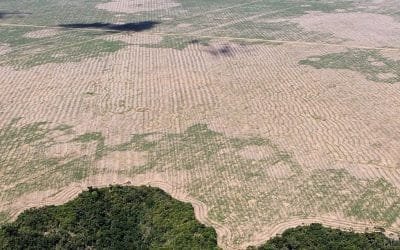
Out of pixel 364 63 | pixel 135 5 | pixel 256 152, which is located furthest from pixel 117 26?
pixel 256 152

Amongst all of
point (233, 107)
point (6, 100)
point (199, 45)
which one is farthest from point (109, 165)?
point (199, 45)

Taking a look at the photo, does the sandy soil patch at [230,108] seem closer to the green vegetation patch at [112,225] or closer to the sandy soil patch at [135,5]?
the green vegetation patch at [112,225]

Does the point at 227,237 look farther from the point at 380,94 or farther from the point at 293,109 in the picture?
the point at 380,94

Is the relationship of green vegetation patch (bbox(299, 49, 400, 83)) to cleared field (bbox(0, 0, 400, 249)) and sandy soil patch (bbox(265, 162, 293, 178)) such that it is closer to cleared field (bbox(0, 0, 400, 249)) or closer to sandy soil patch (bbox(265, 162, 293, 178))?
cleared field (bbox(0, 0, 400, 249))

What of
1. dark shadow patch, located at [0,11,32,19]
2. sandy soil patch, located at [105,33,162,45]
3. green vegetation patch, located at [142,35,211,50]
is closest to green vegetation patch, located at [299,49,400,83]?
green vegetation patch, located at [142,35,211,50]

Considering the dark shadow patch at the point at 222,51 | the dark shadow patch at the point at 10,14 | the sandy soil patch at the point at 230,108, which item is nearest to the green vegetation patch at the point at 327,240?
the sandy soil patch at the point at 230,108

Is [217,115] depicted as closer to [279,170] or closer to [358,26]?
[279,170]
